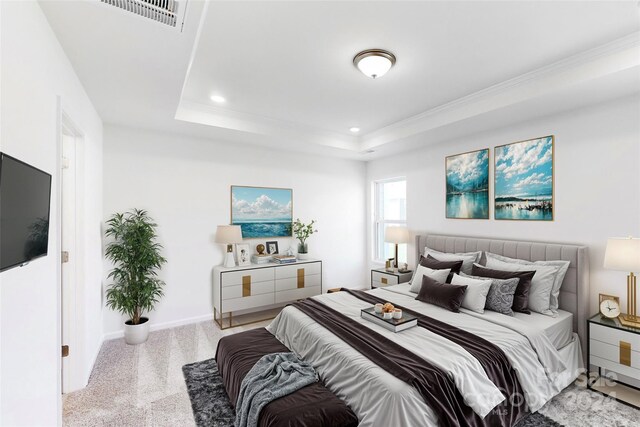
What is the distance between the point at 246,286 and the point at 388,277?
2.03 metres

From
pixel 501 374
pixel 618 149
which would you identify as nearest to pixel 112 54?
pixel 501 374

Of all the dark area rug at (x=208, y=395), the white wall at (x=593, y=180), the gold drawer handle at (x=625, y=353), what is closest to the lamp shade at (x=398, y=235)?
the white wall at (x=593, y=180)

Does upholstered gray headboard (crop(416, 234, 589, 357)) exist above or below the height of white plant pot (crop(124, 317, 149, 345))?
above

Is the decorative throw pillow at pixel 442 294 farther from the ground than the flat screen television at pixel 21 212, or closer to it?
closer to it

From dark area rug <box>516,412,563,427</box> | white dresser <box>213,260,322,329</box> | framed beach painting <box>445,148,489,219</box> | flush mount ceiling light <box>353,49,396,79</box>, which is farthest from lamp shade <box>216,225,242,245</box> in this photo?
dark area rug <box>516,412,563,427</box>

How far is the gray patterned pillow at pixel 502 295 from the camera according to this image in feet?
8.97

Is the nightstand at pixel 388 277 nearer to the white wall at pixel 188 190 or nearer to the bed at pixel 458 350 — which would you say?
the bed at pixel 458 350

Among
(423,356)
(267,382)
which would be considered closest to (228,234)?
(267,382)

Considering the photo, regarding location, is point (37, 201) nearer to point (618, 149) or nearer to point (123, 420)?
point (123, 420)

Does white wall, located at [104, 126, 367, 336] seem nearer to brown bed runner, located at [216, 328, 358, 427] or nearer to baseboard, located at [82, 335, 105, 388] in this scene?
baseboard, located at [82, 335, 105, 388]

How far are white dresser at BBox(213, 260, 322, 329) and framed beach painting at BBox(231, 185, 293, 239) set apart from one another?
0.57 metres

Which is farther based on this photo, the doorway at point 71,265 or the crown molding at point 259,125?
the crown molding at point 259,125

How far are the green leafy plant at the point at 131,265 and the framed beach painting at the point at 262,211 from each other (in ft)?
3.91

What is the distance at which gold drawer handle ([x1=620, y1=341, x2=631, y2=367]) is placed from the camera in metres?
2.34
